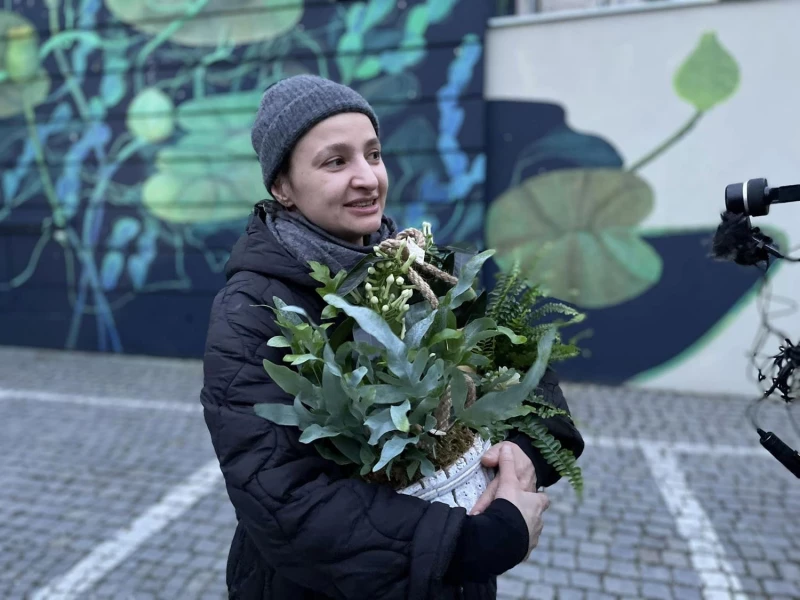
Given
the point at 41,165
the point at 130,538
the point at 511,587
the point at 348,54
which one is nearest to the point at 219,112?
the point at 348,54

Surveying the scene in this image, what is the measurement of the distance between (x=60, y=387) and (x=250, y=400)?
5.60 meters

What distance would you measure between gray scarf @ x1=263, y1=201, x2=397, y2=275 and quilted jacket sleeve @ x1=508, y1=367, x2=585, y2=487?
0.54m

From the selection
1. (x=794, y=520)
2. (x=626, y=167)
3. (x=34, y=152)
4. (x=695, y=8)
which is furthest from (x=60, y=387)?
(x=695, y=8)


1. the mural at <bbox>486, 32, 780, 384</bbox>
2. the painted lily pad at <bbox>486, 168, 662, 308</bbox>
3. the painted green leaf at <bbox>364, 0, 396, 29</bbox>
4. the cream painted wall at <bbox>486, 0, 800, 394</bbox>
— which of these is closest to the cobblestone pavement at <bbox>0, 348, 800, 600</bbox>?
the mural at <bbox>486, 32, 780, 384</bbox>

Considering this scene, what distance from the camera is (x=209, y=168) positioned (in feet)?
21.7

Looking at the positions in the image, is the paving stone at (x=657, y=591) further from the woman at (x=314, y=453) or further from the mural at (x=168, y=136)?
the mural at (x=168, y=136)

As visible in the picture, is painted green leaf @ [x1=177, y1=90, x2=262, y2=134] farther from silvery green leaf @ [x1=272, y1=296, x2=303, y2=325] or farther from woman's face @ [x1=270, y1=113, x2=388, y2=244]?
silvery green leaf @ [x1=272, y1=296, x2=303, y2=325]

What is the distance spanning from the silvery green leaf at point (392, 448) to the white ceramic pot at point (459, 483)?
0.13 meters

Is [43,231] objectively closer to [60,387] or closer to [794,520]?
[60,387]

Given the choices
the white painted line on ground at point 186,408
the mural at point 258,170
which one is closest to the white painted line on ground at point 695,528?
the white painted line on ground at point 186,408

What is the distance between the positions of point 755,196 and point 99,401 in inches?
222

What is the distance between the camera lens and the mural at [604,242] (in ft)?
18.1

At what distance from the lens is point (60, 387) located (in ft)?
19.9

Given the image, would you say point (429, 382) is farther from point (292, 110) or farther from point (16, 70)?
point (16, 70)
